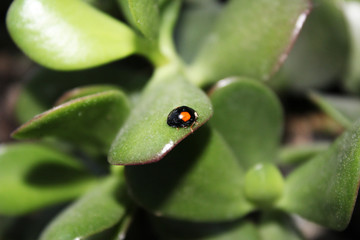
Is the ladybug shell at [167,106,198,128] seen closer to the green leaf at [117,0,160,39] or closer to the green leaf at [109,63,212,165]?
the green leaf at [109,63,212,165]

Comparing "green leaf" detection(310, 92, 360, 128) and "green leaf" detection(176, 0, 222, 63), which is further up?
"green leaf" detection(176, 0, 222, 63)

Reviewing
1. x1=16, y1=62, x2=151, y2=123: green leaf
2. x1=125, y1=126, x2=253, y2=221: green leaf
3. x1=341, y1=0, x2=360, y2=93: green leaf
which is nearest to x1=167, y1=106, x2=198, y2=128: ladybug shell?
x1=125, y1=126, x2=253, y2=221: green leaf

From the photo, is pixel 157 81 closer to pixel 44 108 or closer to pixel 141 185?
pixel 141 185

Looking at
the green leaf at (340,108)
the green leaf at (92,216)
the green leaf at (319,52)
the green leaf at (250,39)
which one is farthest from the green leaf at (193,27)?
the green leaf at (92,216)

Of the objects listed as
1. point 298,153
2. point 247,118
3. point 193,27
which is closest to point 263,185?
point 247,118

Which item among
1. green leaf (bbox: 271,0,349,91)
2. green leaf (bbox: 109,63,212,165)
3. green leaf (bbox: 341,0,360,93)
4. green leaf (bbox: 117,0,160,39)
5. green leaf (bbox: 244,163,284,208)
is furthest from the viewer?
green leaf (bbox: 341,0,360,93)

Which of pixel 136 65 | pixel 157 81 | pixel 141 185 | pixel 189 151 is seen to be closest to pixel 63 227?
pixel 141 185

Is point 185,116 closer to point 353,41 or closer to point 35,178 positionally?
point 35,178
